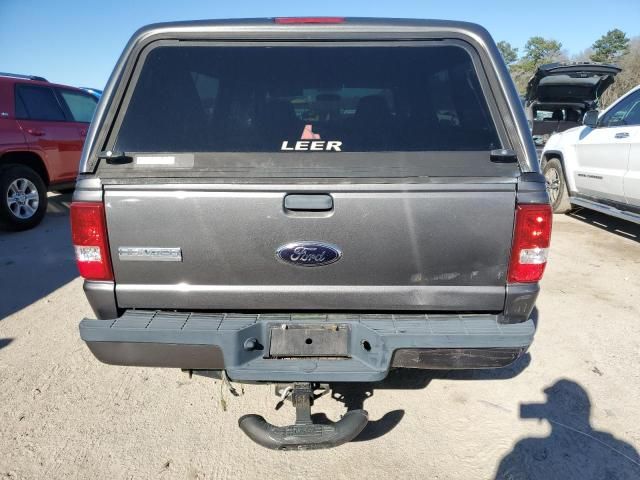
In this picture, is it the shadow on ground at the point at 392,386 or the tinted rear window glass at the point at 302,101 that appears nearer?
the tinted rear window glass at the point at 302,101

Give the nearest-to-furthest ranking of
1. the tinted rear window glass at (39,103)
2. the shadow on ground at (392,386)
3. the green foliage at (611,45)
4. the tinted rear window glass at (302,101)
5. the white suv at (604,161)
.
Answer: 1. the tinted rear window glass at (302,101)
2. the shadow on ground at (392,386)
3. the white suv at (604,161)
4. the tinted rear window glass at (39,103)
5. the green foliage at (611,45)

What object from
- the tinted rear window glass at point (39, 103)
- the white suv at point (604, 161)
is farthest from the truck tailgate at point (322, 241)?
the tinted rear window glass at point (39, 103)

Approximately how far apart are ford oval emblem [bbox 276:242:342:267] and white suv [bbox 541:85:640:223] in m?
4.67

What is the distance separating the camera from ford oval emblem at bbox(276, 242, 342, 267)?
186 cm

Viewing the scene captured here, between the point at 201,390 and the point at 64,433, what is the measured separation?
0.76 m

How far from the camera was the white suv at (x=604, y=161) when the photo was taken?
4941mm

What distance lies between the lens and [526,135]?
1.93 m

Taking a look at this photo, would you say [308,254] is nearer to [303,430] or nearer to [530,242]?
[303,430]

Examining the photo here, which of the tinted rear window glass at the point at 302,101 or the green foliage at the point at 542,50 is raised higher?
the green foliage at the point at 542,50

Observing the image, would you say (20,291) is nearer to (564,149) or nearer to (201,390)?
(201,390)

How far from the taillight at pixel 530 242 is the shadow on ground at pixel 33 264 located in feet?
13.3

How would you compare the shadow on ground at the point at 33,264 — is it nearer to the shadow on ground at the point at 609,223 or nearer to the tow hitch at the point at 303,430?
the tow hitch at the point at 303,430

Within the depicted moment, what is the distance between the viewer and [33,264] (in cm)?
485

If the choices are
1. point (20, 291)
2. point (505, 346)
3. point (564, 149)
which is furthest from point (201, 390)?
point (564, 149)
